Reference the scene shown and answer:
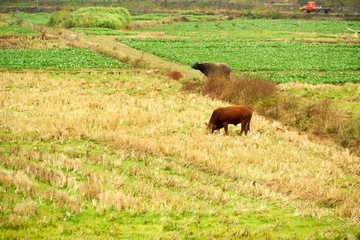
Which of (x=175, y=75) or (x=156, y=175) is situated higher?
(x=156, y=175)

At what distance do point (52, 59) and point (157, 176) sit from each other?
79.5 feet

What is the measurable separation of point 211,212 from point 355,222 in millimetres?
2804

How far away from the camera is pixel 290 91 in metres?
23.4

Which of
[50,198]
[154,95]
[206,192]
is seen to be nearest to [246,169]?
[206,192]

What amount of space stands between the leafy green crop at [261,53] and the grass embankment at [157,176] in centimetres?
1755

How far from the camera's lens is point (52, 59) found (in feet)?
100

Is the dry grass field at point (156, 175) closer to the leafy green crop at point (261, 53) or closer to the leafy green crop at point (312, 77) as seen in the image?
the leafy green crop at point (312, 77)

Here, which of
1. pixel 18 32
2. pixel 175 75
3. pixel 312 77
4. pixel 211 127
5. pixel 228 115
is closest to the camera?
pixel 228 115

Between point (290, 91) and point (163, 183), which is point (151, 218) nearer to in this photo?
point (163, 183)

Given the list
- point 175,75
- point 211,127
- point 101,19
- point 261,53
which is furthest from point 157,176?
point 101,19

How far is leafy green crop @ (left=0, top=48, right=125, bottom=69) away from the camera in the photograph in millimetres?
28188

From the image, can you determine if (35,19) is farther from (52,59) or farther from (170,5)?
(52,59)

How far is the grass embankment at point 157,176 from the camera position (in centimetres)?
688

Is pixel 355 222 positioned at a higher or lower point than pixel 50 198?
lower
